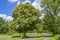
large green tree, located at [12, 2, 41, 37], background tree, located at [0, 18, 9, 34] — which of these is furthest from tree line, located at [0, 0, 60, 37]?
background tree, located at [0, 18, 9, 34]

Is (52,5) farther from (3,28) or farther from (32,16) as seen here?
(3,28)

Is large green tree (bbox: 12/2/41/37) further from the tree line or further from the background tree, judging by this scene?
the background tree

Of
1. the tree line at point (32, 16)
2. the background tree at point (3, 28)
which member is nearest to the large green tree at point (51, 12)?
the tree line at point (32, 16)

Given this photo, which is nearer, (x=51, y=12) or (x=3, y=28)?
(x=51, y=12)

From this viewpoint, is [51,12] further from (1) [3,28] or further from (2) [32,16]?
(1) [3,28]

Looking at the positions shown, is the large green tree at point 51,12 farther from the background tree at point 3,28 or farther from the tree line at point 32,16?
the background tree at point 3,28

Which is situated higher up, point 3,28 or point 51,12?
point 3,28

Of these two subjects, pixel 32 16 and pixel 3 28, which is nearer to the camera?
pixel 32 16

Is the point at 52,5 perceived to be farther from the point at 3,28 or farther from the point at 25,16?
the point at 3,28

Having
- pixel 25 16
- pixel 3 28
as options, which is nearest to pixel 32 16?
pixel 25 16

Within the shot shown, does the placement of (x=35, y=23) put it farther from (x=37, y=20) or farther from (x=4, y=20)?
(x=4, y=20)

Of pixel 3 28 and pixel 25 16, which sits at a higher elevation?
pixel 3 28

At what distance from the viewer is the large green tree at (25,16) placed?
54375 mm

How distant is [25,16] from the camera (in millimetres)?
55250
